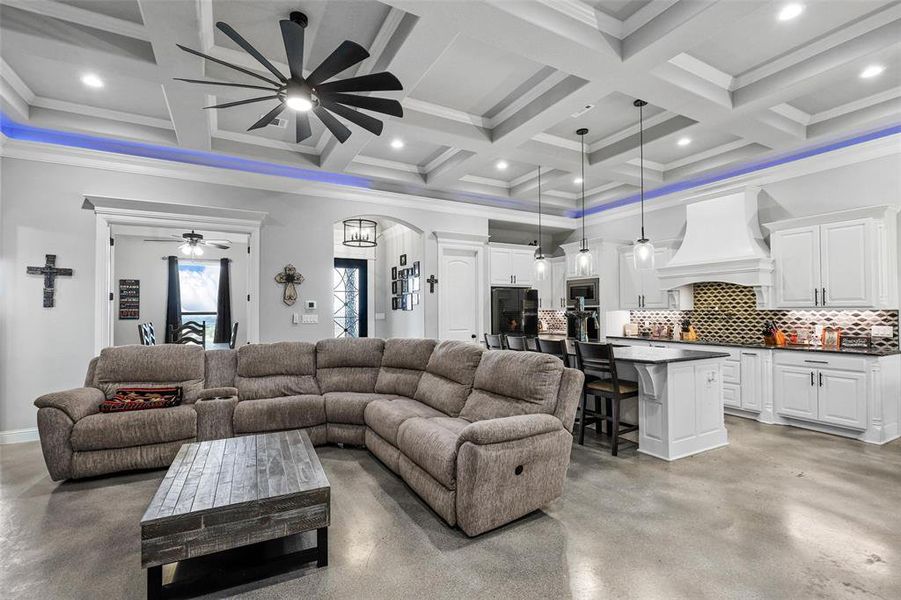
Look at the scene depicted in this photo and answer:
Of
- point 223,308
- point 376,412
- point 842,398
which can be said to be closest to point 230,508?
point 376,412

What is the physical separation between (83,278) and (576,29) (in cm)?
515

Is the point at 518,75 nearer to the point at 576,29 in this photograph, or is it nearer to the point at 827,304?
the point at 576,29

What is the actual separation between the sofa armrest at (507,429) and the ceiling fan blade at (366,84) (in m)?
2.09

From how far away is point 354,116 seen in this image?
3074 mm

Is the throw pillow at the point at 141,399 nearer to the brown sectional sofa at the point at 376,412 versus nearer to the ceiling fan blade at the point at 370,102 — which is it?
the brown sectional sofa at the point at 376,412

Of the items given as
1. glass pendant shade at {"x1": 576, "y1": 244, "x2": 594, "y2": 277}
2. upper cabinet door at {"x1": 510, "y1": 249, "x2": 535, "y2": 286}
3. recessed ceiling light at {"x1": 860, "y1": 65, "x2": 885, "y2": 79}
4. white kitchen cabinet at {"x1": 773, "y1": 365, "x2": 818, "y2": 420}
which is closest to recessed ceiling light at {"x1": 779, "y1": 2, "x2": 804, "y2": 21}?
recessed ceiling light at {"x1": 860, "y1": 65, "x2": 885, "y2": 79}

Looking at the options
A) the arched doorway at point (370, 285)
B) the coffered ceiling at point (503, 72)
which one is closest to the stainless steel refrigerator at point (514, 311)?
the arched doorway at point (370, 285)

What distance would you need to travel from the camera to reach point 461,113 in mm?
4309

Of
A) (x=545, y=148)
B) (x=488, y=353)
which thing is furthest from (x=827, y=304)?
(x=488, y=353)

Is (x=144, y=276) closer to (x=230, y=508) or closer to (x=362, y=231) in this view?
(x=362, y=231)

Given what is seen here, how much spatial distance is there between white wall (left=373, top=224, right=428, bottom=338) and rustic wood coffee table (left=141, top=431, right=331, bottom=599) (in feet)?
13.7

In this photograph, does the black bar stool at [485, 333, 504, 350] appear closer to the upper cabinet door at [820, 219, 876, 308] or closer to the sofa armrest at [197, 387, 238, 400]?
the sofa armrest at [197, 387, 238, 400]

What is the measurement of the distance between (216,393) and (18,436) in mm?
2320

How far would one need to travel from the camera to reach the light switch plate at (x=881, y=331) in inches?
173
